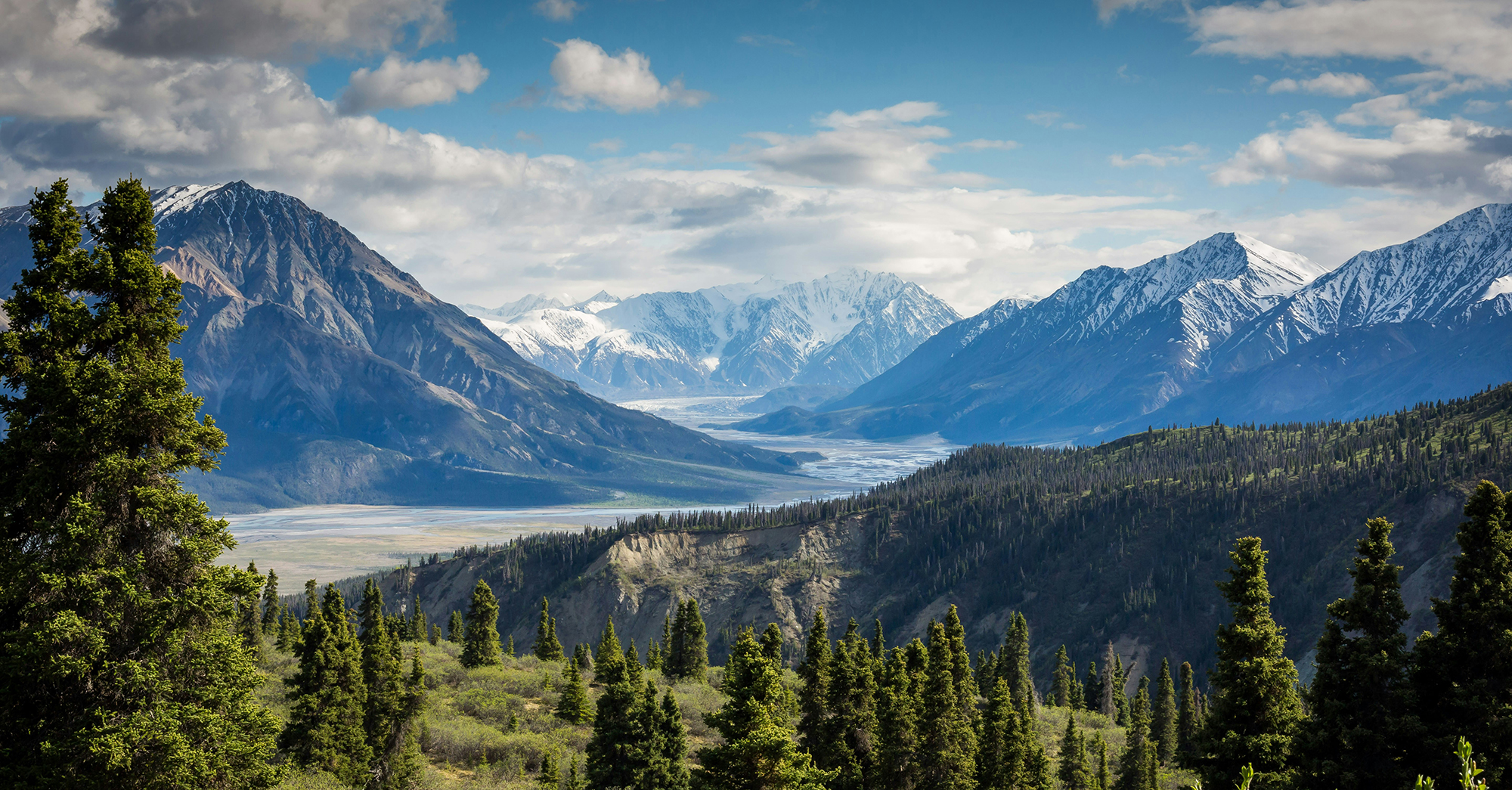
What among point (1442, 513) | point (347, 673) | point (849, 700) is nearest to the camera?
point (849, 700)

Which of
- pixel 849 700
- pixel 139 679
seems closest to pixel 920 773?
pixel 849 700

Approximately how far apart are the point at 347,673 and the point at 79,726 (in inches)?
1375

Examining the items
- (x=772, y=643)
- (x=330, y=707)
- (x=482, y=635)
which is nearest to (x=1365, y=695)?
(x=772, y=643)

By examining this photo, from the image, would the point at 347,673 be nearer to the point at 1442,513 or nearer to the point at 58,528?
the point at 58,528

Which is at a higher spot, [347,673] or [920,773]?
[347,673]

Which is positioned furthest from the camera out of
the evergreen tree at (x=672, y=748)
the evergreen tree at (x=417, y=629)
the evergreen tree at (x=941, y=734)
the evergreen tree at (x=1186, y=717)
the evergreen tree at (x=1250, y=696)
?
the evergreen tree at (x=417, y=629)

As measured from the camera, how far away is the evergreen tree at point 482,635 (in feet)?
329

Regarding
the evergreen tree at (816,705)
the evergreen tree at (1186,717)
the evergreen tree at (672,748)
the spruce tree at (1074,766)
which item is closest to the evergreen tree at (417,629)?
the spruce tree at (1074,766)

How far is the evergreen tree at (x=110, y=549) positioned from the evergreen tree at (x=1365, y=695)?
95.6ft

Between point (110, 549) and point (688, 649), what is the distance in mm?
88388

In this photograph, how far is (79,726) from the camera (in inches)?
864

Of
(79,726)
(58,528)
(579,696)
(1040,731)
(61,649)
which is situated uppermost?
(58,528)

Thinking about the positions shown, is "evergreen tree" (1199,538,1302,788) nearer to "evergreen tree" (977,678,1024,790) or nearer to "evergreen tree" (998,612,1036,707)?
"evergreen tree" (977,678,1024,790)

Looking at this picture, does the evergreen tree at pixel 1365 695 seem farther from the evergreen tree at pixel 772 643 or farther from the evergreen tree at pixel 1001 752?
the evergreen tree at pixel 772 643
